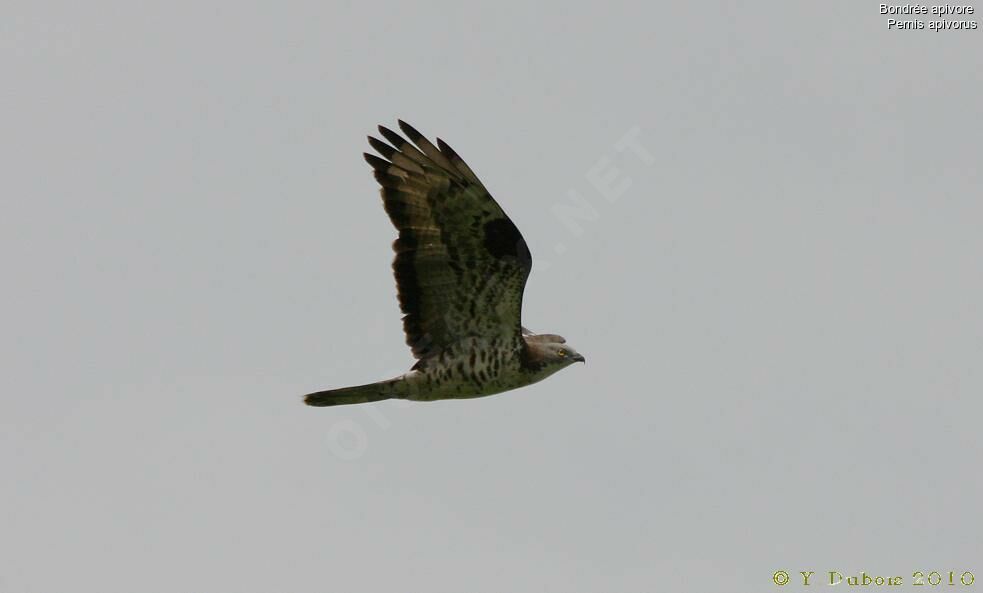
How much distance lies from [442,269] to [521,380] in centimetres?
136

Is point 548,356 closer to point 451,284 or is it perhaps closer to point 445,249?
point 451,284

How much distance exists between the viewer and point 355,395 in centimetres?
1602

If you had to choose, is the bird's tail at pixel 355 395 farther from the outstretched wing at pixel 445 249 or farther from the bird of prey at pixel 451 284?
the outstretched wing at pixel 445 249

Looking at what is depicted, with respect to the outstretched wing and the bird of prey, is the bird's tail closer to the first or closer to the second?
the bird of prey

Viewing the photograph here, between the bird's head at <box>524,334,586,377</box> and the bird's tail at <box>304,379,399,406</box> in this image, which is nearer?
the bird's tail at <box>304,379,399,406</box>

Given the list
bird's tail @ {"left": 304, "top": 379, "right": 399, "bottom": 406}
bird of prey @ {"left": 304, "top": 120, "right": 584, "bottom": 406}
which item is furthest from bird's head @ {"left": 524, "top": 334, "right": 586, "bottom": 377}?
bird's tail @ {"left": 304, "top": 379, "right": 399, "bottom": 406}

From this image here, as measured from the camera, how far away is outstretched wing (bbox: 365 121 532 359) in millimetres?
15781

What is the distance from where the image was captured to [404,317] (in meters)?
16.5

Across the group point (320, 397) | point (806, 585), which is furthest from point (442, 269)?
point (806, 585)

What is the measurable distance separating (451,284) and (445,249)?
0.37m

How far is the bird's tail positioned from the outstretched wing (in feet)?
1.66

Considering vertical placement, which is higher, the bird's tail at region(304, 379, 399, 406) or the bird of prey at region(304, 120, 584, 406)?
the bird of prey at region(304, 120, 584, 406)

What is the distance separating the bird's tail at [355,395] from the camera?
52.2 ft

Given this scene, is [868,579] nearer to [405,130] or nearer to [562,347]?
[562,347]
